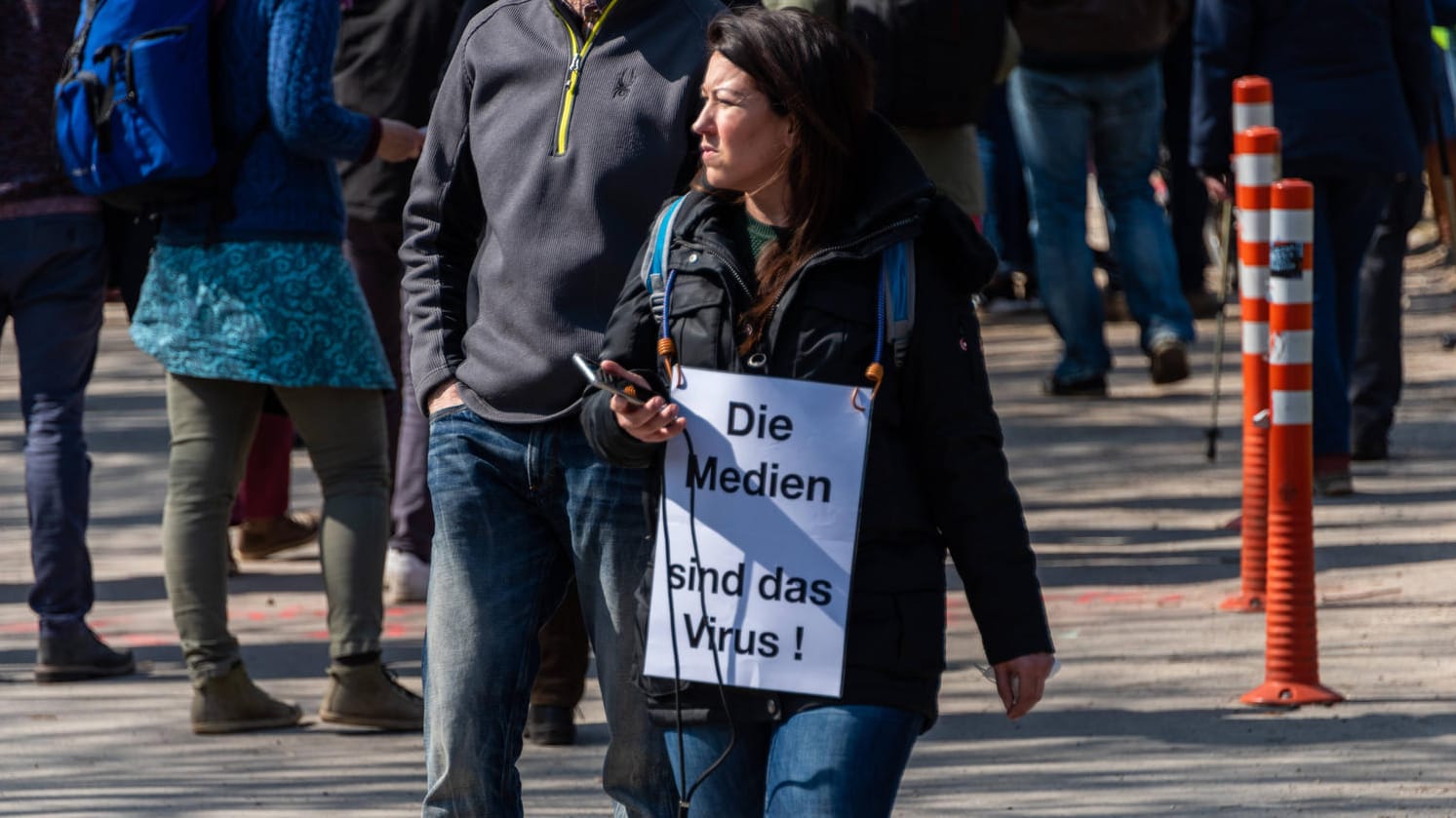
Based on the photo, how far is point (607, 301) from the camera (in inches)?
145

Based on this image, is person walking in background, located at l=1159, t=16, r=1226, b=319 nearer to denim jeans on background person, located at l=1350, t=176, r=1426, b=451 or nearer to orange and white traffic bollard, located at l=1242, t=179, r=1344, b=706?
denim jeans on background person, located at l=1350, t=176, r=1426, b=451

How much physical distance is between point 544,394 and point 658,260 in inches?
16.4

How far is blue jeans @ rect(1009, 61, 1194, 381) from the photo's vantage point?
9.80 m

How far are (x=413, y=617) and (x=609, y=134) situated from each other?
3.50 m

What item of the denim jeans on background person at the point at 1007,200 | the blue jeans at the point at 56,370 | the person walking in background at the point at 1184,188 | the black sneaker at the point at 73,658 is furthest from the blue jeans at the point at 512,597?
the denim jeans on background person at the point at 1007,200

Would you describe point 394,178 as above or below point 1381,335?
above

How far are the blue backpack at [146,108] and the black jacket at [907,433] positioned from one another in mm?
2514

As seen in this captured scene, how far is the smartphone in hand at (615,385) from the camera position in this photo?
126 inches

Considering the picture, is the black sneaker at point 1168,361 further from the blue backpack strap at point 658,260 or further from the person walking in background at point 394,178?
the blue backpack strap at point 658,260

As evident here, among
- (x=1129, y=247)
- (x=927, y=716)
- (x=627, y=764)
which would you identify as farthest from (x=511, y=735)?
(x=1129, y=247)

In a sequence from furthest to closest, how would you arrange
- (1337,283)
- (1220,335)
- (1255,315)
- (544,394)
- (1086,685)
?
1. (1220,335)
2. (1337,283)
3. (1255,315)
4. (1086,685)
5. (544,394)

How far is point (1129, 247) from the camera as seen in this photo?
9961mm

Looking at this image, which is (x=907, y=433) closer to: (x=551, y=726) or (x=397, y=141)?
(x=551, y=726)

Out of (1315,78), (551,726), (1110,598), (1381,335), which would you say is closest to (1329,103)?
(1315,78)
